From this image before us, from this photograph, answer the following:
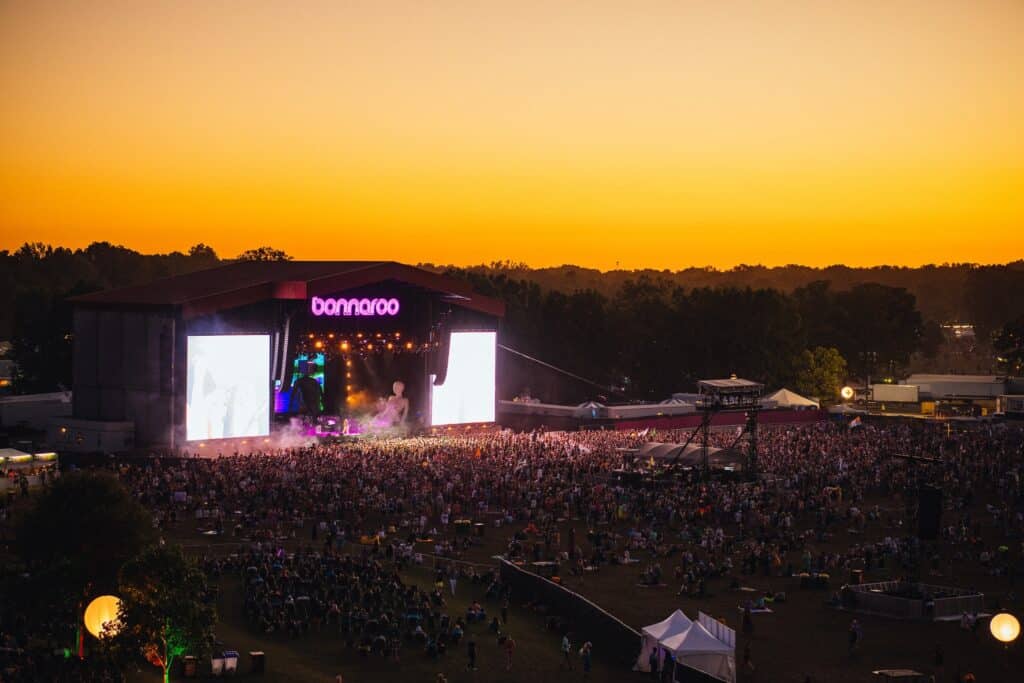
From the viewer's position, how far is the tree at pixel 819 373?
92062 millimetres

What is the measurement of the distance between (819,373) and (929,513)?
199 feet

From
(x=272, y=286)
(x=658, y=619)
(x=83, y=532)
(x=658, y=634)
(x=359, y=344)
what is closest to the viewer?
(x=658, y=634)

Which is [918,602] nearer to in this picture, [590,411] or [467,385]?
[467,385]

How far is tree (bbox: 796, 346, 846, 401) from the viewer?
92.1 metres

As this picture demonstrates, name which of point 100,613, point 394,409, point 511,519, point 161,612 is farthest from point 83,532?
point 394,409

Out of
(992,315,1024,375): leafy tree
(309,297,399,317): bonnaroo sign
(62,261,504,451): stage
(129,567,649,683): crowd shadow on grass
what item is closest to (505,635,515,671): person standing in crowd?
(129,567,649,683): crowd shadow on grass

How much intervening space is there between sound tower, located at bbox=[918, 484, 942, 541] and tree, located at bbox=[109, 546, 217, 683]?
18.0 metres

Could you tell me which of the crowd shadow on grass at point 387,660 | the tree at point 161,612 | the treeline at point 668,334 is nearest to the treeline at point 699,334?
the treeline at point 668,334

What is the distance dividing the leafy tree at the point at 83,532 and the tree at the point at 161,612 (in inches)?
55.1

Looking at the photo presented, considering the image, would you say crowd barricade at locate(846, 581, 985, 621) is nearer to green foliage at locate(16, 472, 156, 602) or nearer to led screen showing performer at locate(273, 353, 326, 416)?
green foliage at locate(16, 472, 156, 602)

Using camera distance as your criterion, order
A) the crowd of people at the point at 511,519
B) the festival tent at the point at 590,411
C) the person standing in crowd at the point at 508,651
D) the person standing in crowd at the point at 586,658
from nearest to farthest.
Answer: the person standing in crowd at the point at 508,651
the person standing in crowd at the point at 586,658
the crowd of people at the point at 511,519
the festival tent at the point at 590,411

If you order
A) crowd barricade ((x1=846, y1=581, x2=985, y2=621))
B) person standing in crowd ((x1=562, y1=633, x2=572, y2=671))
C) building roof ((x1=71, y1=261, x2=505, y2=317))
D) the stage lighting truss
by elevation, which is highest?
building roof ((x1=71, y1=261, x2=505, y2=317))

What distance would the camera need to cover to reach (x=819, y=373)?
92.8 metres

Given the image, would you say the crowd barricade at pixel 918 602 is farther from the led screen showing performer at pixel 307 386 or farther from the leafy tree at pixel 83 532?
the led screen showing performer at pixel 307 386
